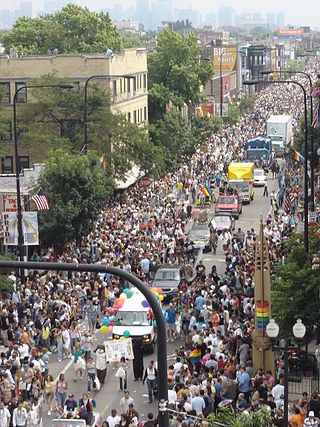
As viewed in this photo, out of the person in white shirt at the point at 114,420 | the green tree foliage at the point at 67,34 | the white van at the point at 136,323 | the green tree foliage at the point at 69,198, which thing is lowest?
the white van at the point at 136,323

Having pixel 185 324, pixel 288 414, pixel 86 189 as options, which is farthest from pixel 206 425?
pixel 86 189

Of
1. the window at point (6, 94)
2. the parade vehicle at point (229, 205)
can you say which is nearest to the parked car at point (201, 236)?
the parade vehicle at point (229, 205)

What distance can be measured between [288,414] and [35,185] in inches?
893

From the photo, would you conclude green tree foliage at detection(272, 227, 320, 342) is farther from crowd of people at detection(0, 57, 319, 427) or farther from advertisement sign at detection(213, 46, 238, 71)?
advertisement sign at detection(213, 46, 238, 71)

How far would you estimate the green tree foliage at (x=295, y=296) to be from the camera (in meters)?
23.7

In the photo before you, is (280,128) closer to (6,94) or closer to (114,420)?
(6,94)

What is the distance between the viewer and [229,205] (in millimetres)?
50531

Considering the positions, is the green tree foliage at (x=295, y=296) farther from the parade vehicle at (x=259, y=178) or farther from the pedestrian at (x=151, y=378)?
the parade vehicle at (x=259, y=178)

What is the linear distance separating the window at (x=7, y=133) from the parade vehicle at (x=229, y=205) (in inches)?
490

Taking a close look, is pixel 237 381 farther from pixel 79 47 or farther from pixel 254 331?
pixel 79 47

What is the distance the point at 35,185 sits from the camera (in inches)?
1567

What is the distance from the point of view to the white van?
2638cm

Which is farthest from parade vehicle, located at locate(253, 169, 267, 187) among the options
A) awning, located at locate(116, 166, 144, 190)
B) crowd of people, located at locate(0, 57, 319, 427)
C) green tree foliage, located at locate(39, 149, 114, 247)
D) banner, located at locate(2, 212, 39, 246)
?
banner, located at locate(2, 212, 39, 246)

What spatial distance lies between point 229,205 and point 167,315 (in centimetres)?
2308
